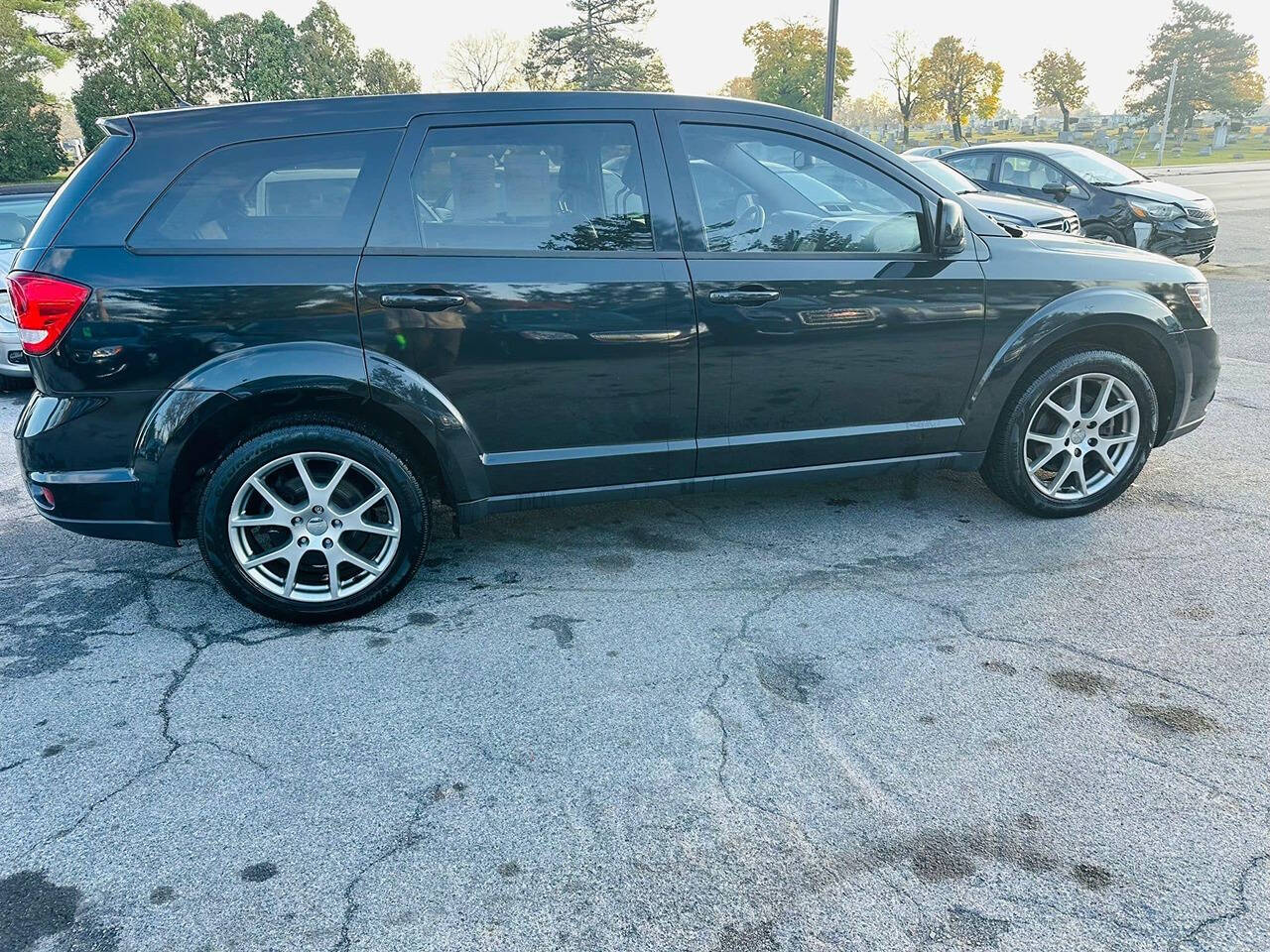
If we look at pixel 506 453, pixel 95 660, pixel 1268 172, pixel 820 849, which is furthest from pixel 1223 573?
pixel 1268 172

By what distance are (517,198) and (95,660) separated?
231 centimetres

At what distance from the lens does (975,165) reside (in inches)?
473

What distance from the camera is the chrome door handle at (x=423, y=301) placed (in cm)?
332

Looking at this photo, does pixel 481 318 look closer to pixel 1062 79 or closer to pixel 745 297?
pixel 745 297

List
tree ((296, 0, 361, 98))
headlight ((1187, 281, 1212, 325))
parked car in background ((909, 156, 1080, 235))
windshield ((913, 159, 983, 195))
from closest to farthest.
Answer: headlight ((1187, 281, 1212, 325)) → parked car in background ((909, 156, 1080, 235)) → windshield ((913, 159, 983, 195)) → tree ((296, 0, 361, 98))

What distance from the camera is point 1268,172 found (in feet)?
109

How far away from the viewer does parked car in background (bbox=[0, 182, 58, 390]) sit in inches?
278

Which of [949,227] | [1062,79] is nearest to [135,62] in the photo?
[949,227]

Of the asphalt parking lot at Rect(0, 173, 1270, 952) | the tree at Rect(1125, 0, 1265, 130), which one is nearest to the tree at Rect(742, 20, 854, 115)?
the tree at Rect(1125, 0, 1265, 130)

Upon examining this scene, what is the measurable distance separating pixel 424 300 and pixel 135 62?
3836cm

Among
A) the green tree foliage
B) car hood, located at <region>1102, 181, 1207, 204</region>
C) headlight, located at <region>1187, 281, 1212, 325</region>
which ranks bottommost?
headlight, located at <region>1187, 281, 1212, 325</region>

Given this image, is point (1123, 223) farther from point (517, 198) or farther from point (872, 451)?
point (517, 198)

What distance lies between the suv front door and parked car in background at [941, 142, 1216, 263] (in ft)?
27.3

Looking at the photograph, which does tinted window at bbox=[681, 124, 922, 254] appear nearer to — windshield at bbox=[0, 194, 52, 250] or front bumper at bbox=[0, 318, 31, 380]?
front bumper at bbox=[0, 318, 31, 380]
